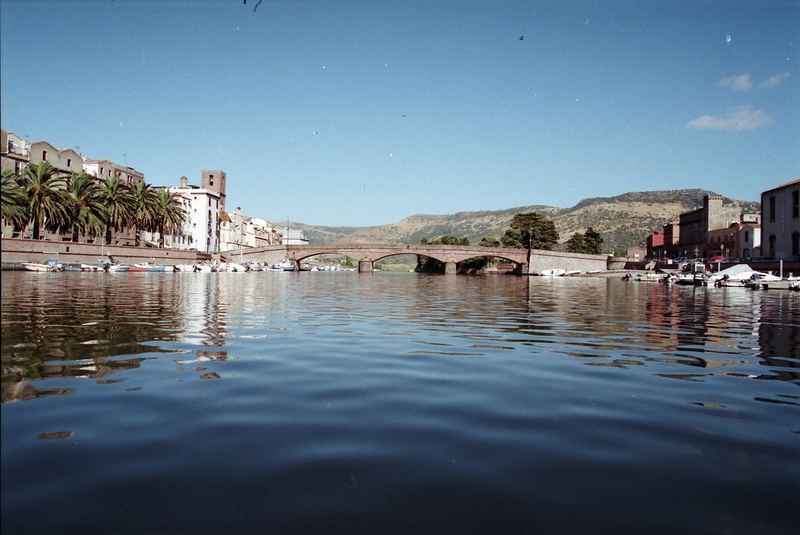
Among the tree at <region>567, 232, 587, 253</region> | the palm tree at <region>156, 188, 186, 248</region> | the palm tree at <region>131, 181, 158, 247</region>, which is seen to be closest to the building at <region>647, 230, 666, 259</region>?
the tree at <region>567, 232, 587, 253</region>

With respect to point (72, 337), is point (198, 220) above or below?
above

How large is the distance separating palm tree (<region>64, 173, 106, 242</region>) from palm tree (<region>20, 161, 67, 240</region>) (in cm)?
165

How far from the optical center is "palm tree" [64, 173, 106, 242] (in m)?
65.4

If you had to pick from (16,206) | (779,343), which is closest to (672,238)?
(16,206)

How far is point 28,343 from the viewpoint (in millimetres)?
9570

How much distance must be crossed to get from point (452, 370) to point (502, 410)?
2.37 metres

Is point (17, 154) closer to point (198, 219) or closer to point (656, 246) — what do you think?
point (198, 219)

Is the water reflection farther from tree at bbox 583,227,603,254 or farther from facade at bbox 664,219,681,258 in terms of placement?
tree at bbox 583,227,603,254

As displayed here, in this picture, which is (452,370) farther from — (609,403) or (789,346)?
(789,346)

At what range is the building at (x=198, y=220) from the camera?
11238 centimetres

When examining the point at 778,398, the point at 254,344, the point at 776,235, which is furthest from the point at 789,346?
the point at 776,235

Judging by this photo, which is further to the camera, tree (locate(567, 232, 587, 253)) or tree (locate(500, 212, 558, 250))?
tree (locate(567, 232, 587, 253))

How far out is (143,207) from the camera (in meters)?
80.1

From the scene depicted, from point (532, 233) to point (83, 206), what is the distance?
292 feet
